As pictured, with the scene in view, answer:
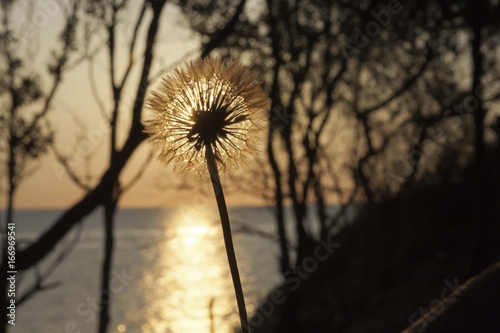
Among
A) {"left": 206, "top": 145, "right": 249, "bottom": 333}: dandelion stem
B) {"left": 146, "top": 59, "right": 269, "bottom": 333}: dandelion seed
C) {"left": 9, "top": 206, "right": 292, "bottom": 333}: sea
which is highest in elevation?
{"left": 9, "top": 206, "right": 292, "bottom": 333}: sea

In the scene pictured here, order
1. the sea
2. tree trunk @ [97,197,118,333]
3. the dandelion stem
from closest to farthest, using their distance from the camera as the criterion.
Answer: the dandelion stem, tree trunk @ [97,197,118,333], the sea

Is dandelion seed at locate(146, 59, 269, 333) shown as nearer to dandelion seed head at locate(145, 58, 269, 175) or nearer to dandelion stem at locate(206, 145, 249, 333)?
dandelion seed head at locate(145, 58, 269, 175)

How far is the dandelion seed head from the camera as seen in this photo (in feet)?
12.0

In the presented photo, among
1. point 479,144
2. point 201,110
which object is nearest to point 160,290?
point 479,144

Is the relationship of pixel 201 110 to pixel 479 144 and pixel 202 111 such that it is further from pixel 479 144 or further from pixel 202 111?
pixel 479 144

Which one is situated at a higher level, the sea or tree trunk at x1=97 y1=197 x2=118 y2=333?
the sea

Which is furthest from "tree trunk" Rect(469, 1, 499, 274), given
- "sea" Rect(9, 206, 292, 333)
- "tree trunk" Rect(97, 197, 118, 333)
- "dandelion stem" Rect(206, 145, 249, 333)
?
"dandelion stem" Rect(206, 145, 249, 333)

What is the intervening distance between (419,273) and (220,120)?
17.2 metres

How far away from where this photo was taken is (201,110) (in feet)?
12.1

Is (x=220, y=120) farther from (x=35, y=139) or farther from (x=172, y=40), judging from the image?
(x=172, y=40)

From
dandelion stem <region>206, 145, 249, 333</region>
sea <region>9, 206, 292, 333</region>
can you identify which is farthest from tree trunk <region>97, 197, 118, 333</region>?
dandelion stem <region>206, 145, 249, 333</region>

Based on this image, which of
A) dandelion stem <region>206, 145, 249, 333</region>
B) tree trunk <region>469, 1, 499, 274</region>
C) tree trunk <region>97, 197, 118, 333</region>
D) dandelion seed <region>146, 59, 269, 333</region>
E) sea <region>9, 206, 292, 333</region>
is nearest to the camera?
dandelion stem <region>206, 145, 249, 333</region>

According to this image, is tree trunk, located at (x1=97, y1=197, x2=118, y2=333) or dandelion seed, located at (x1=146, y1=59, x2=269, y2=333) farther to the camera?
tree trunk, located at (x1=97, y1=197, x2=118, y2=333)

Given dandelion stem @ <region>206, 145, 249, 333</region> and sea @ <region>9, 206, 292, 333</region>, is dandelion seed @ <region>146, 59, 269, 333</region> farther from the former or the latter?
sea @ <region>9, 206, 292, 333</region>
